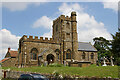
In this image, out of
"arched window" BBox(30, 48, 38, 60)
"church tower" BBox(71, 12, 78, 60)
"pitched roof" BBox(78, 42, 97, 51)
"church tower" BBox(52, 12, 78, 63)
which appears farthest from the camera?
"pitched roof" BBox(78, 42, 97, 51)

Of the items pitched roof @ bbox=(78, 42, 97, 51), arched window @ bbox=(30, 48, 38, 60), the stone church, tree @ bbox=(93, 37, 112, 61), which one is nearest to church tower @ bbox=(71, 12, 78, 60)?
A: the stone church

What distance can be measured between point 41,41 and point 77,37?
10971 mm

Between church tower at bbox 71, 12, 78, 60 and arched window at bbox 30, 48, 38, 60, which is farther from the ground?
church tower at bbox 71, 12, 78, 60

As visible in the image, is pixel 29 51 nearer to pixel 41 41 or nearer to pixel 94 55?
pixel 41 41

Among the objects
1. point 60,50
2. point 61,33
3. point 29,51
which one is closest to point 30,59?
point 29,51

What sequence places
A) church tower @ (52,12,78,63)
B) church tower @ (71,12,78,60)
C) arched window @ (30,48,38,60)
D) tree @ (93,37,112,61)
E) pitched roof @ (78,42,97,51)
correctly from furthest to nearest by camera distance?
tree @ (93,37,112,61), pitched roof @ (78,42,97,51), church tower @ (71,12,78,60), church tower @ (52,12,78,63), arched window @ (30,48,38,60)

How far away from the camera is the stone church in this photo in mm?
36287

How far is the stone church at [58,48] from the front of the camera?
36.3m

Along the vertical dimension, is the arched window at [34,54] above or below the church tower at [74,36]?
below

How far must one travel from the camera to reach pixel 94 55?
151 feet

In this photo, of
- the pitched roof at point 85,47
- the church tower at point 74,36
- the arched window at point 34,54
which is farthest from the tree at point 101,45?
the arched window at point 34,54

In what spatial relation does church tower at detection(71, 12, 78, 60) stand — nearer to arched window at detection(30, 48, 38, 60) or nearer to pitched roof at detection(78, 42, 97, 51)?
pitched roof at detection(78, 42, 97, 51)

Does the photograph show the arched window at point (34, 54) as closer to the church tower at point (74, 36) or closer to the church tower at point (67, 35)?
the church tower at point (67, 35)

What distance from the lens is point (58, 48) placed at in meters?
39.8
